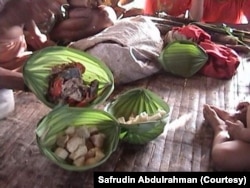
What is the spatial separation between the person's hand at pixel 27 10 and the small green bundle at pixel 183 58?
1.34ft

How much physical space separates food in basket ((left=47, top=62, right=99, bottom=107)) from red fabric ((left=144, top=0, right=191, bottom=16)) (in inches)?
40.6

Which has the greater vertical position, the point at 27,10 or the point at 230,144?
the point at 27,10

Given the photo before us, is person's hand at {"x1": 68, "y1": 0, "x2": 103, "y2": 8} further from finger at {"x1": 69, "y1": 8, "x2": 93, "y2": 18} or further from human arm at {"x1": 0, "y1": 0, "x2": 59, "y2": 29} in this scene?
human arm at {"x1": 0, "y1": 0, "x2": 59, "y2": 29}

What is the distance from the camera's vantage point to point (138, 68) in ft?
3.95

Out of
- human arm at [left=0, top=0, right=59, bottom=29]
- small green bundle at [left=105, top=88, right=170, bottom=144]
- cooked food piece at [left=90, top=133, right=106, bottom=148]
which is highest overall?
human arm at [left=0, top=0, right=59, bottom=29]

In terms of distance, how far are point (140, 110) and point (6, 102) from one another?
1.22ft

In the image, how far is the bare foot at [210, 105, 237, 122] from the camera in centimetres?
99

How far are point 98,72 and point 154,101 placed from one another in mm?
167

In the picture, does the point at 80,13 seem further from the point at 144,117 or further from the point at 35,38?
the point at 144,117

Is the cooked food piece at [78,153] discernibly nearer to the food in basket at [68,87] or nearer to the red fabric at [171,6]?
the food in basket at [68,87]

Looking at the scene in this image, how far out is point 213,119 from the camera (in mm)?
978

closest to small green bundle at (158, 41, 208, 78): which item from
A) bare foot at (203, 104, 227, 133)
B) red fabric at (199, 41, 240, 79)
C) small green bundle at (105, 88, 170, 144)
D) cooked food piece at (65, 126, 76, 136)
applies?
red fabric at (199, 41, 240, 79)

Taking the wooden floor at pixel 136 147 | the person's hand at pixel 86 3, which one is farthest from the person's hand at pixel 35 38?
the wooden floor at pixel 136 147

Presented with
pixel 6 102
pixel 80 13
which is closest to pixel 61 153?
pixel 6 102
